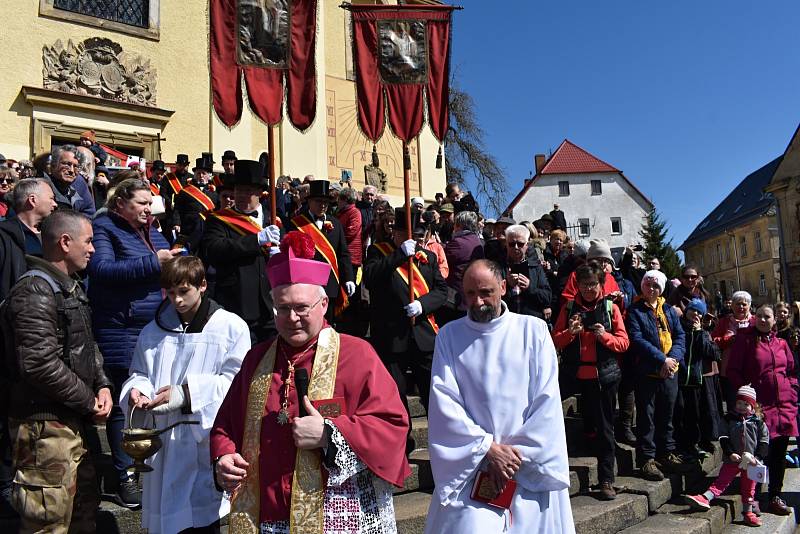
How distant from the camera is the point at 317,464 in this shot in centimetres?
288

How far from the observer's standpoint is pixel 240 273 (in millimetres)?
5656

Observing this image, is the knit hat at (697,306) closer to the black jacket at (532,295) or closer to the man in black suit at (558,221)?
the black jacket at (532,295)

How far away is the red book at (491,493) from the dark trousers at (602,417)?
274 cm

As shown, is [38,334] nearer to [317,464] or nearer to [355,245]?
[317,464]

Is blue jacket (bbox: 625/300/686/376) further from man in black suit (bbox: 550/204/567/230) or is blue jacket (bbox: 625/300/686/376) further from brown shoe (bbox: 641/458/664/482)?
man in black suit (bbox: 550/204/567/230)

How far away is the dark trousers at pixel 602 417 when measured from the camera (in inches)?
243

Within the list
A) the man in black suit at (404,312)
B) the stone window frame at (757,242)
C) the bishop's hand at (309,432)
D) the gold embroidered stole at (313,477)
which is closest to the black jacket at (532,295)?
the man in black suit at (404,312)

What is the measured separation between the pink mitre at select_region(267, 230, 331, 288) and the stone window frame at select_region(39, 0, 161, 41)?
1524cm

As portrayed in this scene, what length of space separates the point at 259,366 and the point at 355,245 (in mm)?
6145

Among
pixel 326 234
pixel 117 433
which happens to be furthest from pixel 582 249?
pixel 117 433

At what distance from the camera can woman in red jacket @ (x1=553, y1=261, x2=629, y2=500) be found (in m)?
6.23

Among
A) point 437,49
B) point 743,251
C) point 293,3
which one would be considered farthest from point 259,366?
point 743,251

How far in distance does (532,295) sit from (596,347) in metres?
1.01

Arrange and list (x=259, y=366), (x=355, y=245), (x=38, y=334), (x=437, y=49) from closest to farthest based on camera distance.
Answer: (x=259, y=366) → (x=38, y=334) → (x=437, y=49) → (x=355, y=245)
